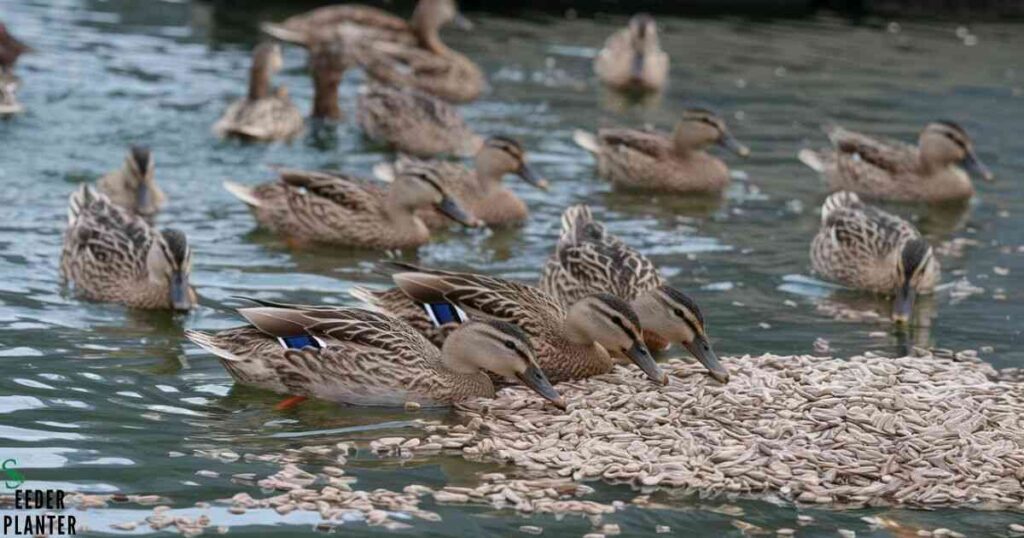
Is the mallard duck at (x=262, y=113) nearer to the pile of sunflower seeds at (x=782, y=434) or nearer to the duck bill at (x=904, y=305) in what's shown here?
the duck bill at (x=904, y=305)

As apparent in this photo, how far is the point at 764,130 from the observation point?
1723cm

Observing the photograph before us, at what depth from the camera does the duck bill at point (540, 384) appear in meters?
8.80

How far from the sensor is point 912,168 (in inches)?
591

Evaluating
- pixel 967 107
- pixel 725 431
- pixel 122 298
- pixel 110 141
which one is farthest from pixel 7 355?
pixel 967 107

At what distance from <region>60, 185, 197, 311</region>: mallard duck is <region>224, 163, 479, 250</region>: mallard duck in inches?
58.5

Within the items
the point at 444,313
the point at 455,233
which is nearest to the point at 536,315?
the point at 444,313

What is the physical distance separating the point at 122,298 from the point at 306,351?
7.38 ft

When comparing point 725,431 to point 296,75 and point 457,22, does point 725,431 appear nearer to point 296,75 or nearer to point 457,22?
point 296,75

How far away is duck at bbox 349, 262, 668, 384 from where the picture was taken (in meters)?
9.32

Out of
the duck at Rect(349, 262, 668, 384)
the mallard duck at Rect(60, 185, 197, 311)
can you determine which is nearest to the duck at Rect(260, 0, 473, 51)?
the mallard duck at Rect(60, 185, 197, 311)

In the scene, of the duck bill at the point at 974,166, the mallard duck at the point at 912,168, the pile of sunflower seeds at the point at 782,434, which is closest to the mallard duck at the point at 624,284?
the pile of sunflower seeds at the point at 782,434

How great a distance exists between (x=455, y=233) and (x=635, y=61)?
5.80m

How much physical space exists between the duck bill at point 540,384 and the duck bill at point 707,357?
866 millimetres

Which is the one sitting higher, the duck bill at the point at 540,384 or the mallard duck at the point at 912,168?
the mallard duck at the point at 912,168
